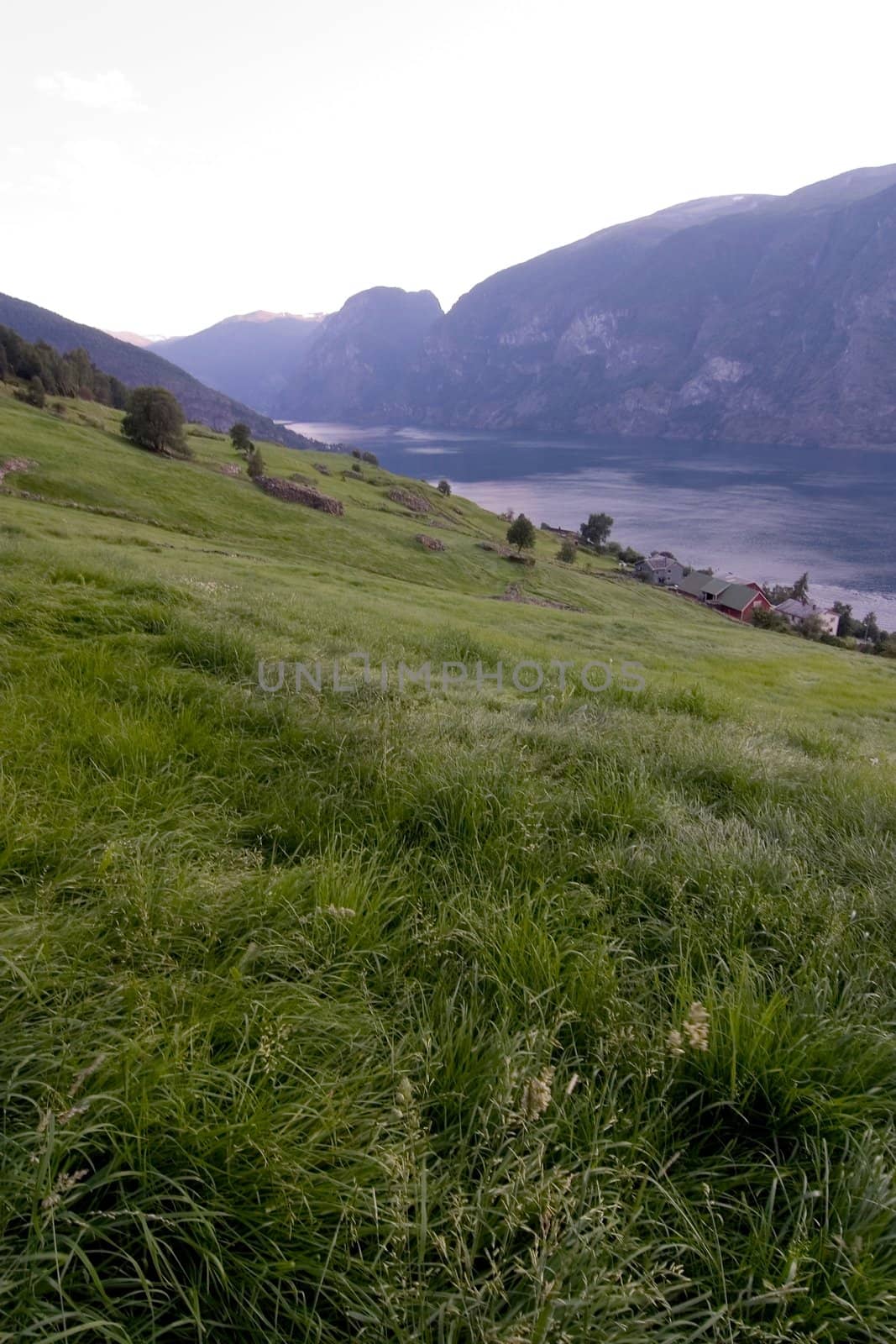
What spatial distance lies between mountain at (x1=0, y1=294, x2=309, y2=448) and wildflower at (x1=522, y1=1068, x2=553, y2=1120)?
176660mm

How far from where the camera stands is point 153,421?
44.7 meters

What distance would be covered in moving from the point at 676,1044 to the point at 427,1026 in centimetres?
89

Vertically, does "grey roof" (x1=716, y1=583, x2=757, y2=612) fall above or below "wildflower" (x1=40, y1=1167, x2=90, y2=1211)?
below

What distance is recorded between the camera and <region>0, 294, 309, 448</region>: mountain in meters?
169

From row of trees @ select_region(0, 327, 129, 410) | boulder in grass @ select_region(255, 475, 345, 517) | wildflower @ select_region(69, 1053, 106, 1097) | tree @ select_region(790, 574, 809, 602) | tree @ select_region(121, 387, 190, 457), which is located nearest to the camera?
wildflower @ select_region(69, 1053, 106, 1097)

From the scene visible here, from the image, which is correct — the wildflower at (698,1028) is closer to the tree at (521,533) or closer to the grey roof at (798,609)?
the tree at (521,533)

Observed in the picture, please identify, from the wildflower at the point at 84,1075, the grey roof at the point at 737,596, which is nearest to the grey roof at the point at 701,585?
the grey roof at the point at 737,596

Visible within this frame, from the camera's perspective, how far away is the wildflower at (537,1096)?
6.26 ft

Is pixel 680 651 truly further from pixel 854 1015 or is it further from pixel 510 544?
pixel 510 544

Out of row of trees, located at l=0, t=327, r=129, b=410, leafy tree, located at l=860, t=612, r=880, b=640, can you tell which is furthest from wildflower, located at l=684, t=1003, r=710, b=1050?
leafy tree, located at l=860, t=612, r=880, b=640

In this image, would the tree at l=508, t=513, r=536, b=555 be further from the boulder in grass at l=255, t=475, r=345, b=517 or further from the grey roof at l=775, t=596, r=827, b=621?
the grey roof at l=775, t=596, r=827, b=621

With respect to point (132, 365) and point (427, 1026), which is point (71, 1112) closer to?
point (427, 1026)

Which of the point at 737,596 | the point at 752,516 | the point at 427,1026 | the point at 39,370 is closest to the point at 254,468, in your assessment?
the point at 39,370

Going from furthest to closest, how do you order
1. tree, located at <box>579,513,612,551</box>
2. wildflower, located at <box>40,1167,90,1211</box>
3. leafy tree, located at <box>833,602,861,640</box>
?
tree, located at <box>579,513,612,551</box> → leafy tree, located at <box>833,602,861,640</box> → wildflower, located at <box>40,1167,90,1211</box>
